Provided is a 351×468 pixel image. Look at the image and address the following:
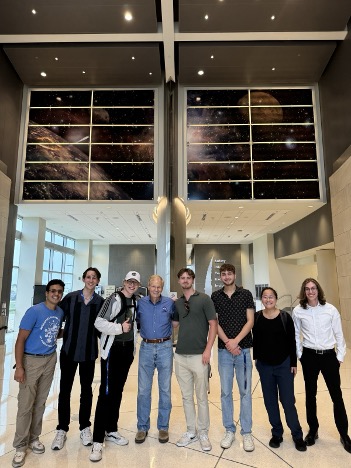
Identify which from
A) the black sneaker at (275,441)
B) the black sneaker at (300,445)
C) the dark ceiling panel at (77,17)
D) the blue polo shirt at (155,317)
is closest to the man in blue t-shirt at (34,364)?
the blue polo shirt at (155,317)

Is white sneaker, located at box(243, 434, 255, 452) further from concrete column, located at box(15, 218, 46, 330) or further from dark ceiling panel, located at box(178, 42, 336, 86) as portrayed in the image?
concrete column, located at box(15, 218, 46, 330)

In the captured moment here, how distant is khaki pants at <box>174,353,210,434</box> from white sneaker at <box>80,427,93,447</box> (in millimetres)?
1040

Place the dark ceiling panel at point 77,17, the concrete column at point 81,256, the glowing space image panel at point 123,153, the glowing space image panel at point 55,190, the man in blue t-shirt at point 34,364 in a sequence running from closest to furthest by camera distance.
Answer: the man in blue t-shirt at point 34,364 → the dark ceiling panel at point 77,17 → the glowing space image panel at point 55,190 → the glowing space image panel at point 123,153 → the concrete column at point 81,256

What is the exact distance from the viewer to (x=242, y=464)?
2.82 m

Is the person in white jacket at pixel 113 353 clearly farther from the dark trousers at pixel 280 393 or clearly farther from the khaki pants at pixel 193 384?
the dark trousers at pixel 280 393

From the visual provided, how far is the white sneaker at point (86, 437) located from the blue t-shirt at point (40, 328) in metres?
0.95

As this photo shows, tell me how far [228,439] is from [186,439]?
1.43 ft

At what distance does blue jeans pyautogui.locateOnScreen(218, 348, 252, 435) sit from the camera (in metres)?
3.17

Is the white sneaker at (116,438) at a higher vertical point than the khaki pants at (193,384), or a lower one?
lower

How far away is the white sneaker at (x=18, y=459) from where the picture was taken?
9.16ft

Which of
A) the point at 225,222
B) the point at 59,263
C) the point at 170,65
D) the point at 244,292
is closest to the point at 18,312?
the point at 59,263

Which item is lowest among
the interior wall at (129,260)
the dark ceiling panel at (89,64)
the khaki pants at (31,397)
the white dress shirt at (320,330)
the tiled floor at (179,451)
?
the tiled floor at (179,451)

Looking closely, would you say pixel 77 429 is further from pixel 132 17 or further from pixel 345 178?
pixel 132 17

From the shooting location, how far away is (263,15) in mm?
9469
